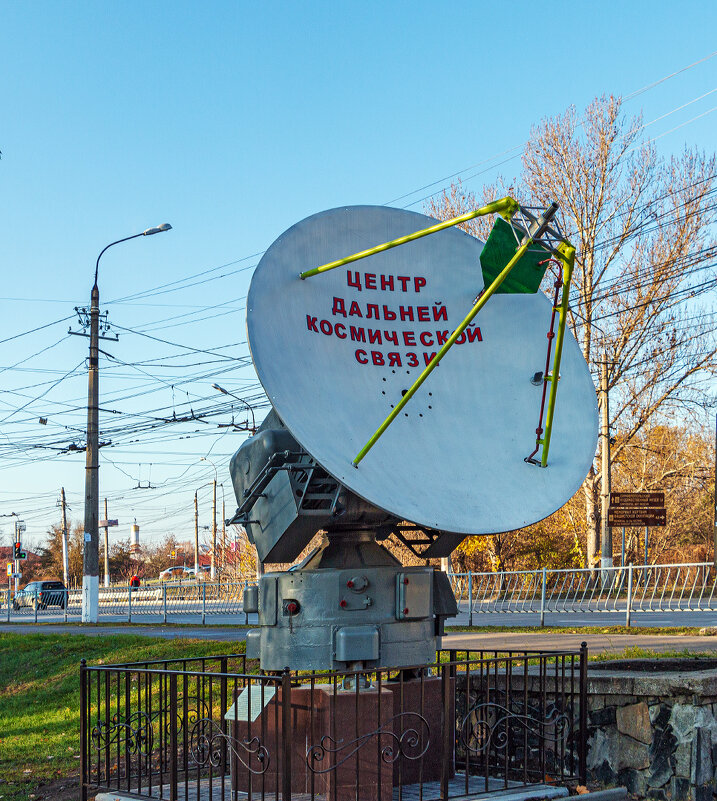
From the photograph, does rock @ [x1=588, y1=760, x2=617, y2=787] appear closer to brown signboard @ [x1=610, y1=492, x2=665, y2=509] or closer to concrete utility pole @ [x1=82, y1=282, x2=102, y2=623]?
brown signboard @ [x1=610, y1=492, x2=665, y2=509]

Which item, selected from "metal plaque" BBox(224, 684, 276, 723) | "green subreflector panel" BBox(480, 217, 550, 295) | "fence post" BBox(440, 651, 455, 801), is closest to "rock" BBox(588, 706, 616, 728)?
"fence post" BBox(440, 651, 455, 801)

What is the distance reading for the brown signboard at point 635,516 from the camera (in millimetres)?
24656

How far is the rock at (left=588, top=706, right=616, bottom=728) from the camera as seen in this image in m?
7.95

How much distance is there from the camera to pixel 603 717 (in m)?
8.00

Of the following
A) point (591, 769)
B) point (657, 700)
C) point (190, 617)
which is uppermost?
point (657, 700)

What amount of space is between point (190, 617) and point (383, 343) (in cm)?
2109

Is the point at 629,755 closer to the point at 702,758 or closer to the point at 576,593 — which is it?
the point at 702,758

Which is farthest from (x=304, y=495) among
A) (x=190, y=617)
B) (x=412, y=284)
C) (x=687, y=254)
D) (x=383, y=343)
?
(x=687, y=254)

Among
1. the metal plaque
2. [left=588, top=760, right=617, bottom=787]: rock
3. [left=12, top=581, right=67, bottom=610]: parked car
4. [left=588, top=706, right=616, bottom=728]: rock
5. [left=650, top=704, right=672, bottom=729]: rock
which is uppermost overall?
the metal plaque

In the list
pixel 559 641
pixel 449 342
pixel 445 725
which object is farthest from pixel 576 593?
pixel 449 342

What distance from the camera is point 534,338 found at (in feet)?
28.9

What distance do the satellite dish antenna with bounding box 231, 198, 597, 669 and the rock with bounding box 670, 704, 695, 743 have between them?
1764 millimetres

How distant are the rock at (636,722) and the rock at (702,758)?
0.37 meters

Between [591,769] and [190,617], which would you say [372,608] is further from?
[190,617]
